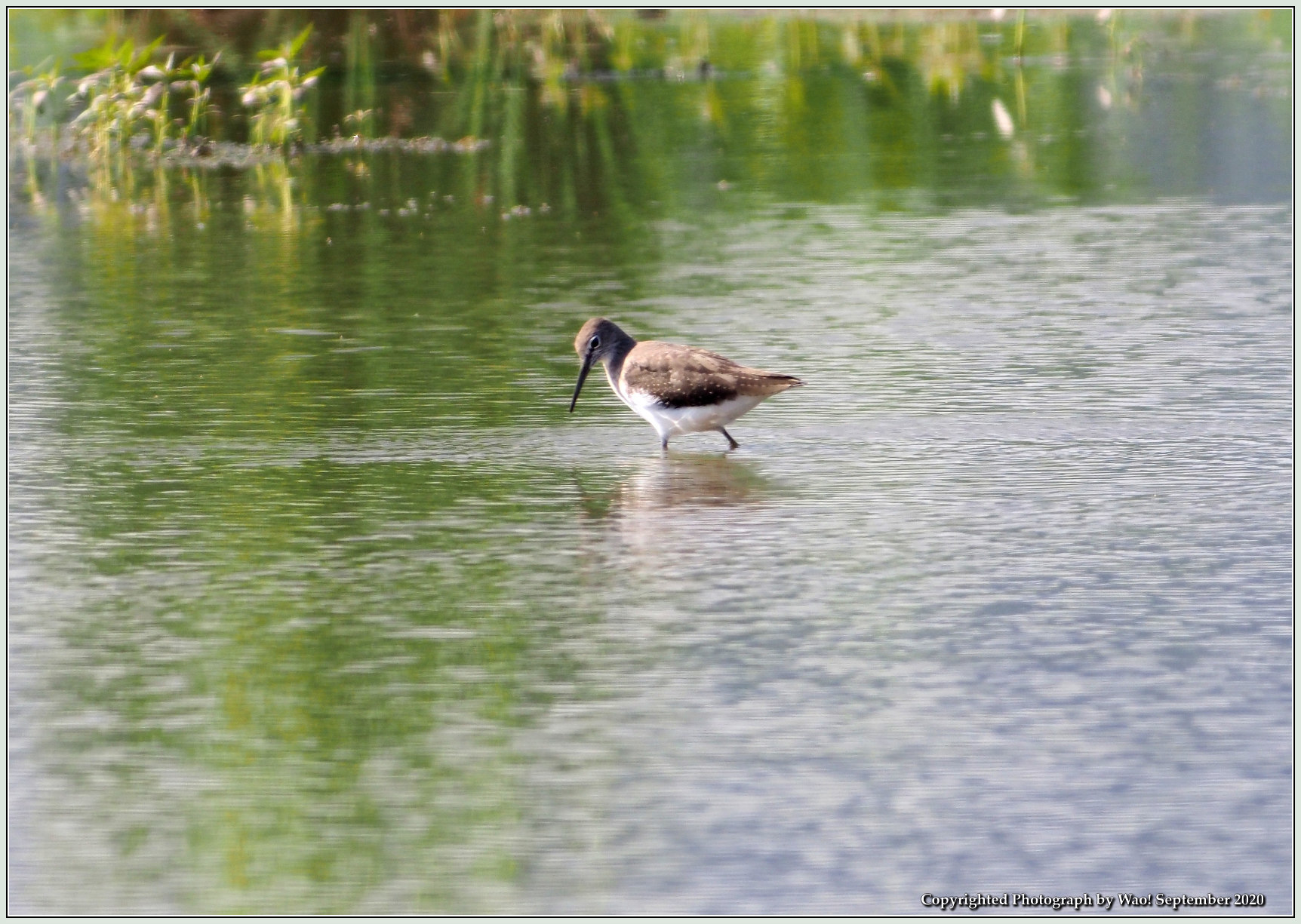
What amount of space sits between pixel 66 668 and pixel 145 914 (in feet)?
7.72

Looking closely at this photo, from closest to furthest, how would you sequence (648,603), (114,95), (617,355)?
(648,603)
(617,355)
(114,95)

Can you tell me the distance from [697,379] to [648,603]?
303cm

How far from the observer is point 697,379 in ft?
39.2

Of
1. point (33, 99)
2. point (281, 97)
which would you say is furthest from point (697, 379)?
point (281, 97)

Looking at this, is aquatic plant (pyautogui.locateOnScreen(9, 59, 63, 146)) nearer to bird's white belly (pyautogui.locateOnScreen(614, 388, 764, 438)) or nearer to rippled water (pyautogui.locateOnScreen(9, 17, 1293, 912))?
rippled water (pyautogui.locateOnScreen(9, 17, 1293, 912))

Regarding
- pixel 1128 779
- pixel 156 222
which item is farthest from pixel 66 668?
pixel 156 222

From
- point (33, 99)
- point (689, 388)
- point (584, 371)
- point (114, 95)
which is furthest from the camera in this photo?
point (114, 95)

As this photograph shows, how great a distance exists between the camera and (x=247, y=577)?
31.5ft

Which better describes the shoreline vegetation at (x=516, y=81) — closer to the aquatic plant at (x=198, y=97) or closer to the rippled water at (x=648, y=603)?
the aquatic plant at (x=198, y=97)

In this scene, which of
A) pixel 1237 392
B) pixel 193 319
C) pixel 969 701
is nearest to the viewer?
pixel 969 701

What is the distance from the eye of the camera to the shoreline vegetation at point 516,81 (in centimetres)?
2352

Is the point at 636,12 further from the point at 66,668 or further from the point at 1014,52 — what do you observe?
the point at 66,668

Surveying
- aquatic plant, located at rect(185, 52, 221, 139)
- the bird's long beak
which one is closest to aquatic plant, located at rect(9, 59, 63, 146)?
aquatic plant, located at rect(185, 52, 221, 139)

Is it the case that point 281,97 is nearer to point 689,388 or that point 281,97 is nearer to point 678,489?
point 689,388
